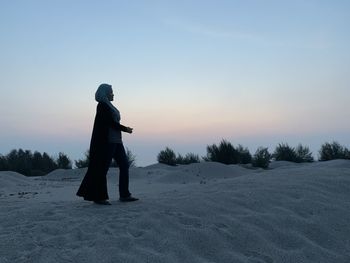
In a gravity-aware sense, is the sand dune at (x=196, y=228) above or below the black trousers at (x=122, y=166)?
below

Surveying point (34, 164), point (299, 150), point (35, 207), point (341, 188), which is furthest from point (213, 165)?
point (34, 164)

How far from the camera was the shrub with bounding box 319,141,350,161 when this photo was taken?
2203cm

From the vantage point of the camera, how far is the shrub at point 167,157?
2538 cm

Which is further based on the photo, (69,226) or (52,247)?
(69,226)

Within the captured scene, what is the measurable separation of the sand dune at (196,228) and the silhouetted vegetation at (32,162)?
19206 millimetres

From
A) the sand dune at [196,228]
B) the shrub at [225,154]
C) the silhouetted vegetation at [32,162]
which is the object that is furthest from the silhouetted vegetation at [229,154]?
the sand dune at [196,228]

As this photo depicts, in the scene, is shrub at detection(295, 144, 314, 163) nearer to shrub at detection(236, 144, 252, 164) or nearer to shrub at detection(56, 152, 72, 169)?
shrub at detection(236, 144, 252, 164)

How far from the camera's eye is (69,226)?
6.69 m

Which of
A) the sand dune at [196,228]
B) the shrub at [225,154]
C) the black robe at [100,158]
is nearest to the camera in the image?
the sand dune at [196,228]

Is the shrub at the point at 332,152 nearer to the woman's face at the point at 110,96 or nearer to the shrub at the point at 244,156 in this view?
the shrub at the point at 244,156

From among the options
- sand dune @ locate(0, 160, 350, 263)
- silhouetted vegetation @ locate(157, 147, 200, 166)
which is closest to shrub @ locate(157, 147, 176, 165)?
silhouetted vegetation @ locate(157, 147, 200, 166)

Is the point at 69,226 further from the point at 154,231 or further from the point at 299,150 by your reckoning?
the point at 299,150

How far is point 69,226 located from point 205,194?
2.44 meters

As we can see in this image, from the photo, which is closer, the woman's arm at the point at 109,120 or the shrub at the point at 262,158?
the woman's arm at the point at 109,120
